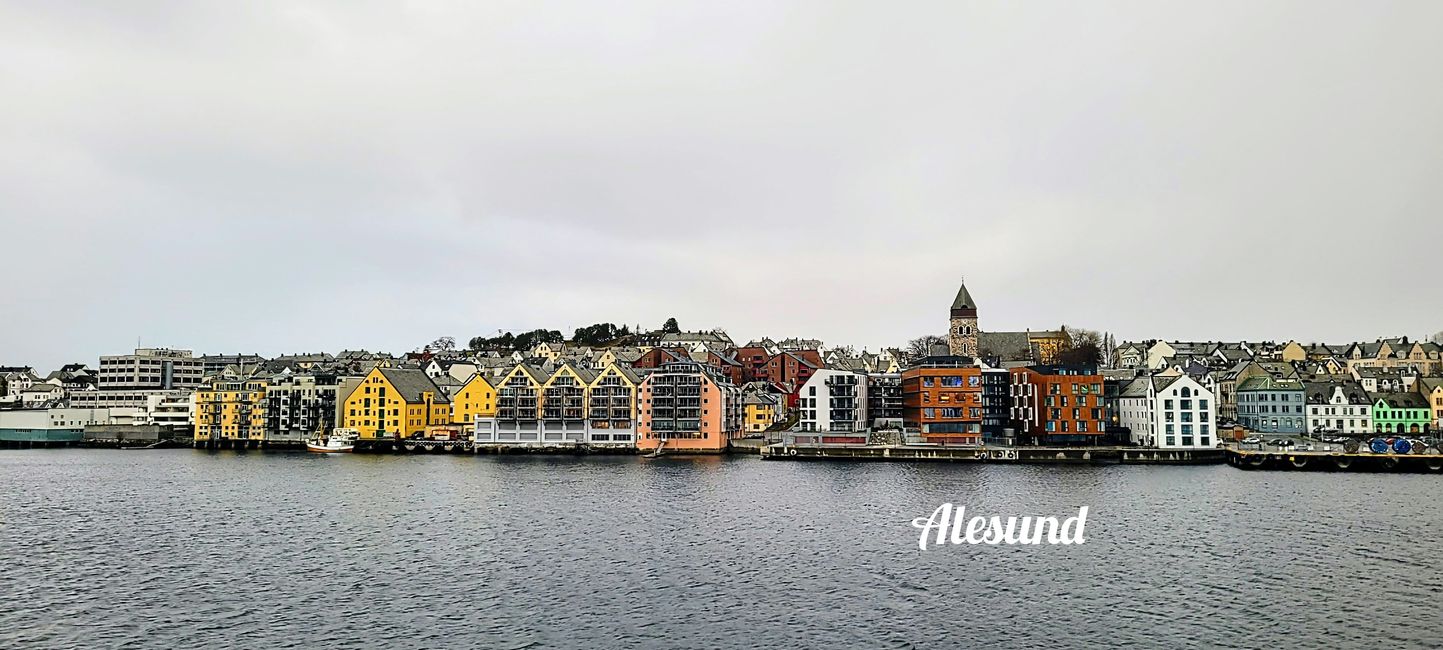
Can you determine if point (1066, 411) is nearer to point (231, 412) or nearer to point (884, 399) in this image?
point (884, 399)

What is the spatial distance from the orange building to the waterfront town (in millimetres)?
152

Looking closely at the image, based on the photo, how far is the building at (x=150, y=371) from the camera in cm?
15350

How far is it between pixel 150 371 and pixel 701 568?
149671 mm

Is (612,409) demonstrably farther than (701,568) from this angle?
Yes

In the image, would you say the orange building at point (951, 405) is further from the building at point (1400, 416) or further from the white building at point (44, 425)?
the white building at point (44, 425)

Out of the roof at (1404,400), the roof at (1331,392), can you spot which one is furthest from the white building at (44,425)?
the roof at (1404,400)

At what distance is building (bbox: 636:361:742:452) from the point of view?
107 m

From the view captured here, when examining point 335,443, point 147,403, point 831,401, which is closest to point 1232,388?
point 831,401

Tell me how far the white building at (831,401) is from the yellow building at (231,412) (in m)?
72.1

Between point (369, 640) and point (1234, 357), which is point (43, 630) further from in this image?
point (1234, 357)

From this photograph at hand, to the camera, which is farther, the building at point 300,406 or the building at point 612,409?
the building at point 300,406

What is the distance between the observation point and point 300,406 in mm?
127188

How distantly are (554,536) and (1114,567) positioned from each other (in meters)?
24.3

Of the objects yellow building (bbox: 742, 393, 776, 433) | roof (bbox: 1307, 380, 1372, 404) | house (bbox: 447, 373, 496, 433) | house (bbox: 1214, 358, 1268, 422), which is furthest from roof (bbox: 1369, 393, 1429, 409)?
house (bbox: 447, 373, 496, 433)
